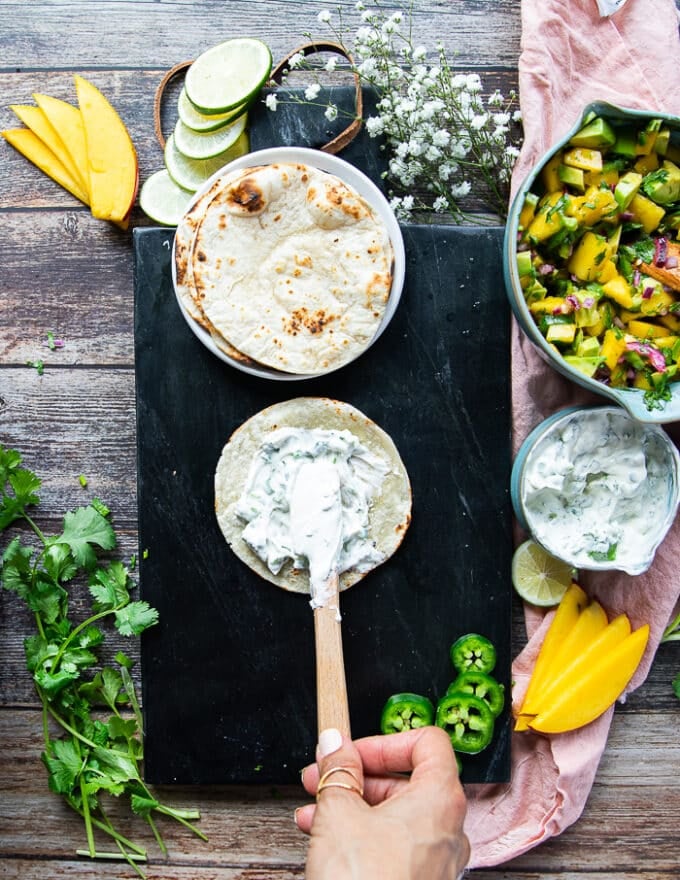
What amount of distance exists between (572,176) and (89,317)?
156cm

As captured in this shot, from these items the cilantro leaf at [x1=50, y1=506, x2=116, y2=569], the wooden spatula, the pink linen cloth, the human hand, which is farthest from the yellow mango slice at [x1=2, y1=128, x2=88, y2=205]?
the human hand

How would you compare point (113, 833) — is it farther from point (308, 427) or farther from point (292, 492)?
point (308, 427)

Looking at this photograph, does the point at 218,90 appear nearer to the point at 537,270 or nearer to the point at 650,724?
the point at 537,270

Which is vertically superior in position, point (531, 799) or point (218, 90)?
point (218, 90)

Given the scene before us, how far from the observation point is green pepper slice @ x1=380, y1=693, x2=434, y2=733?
253cm

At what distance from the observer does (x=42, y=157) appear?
2.66 metres

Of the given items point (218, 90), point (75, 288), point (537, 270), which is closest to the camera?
point (537, 270)

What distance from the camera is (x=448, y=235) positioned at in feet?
8.34

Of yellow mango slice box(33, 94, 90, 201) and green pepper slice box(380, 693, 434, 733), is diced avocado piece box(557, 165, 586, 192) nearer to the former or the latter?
yellow mango slice box(33, 94, 90, 201)

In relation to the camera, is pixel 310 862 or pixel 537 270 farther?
pixel 537 270

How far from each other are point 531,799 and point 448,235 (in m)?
1.82

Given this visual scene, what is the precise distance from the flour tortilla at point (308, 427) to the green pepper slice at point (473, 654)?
1.20 feet

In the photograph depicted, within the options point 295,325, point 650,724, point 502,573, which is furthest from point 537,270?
point 650,724

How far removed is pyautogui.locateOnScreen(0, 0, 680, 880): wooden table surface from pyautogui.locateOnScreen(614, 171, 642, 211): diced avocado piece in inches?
24.0
